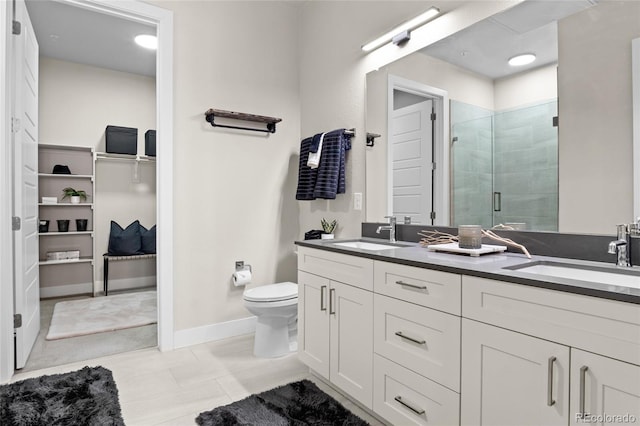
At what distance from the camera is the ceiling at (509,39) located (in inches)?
64.8

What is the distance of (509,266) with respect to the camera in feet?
4.47

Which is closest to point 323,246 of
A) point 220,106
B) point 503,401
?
point 503,401

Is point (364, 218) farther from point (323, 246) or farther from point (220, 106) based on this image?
point (220, 106)

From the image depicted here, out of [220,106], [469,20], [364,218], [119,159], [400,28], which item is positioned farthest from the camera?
[119,159]

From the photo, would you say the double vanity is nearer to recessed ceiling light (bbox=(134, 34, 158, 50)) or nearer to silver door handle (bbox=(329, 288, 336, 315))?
silver door handle (bbox=(329, 288, 336, 315))

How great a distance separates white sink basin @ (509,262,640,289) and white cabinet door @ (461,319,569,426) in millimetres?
292

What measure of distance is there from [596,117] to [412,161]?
99 cm

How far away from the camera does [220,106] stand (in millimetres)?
2973

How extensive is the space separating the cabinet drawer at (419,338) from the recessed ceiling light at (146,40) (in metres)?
3.64

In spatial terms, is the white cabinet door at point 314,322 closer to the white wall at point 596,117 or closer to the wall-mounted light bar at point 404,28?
the white wall at point 596,117

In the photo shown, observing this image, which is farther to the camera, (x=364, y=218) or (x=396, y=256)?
(x=364, y=218)

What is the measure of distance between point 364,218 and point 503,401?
1592 millimetres

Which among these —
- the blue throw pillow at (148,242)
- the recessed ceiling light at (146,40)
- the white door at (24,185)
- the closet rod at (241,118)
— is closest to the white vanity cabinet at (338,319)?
the closet rod at (241,118)

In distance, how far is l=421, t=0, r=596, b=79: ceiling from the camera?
1.65 m
